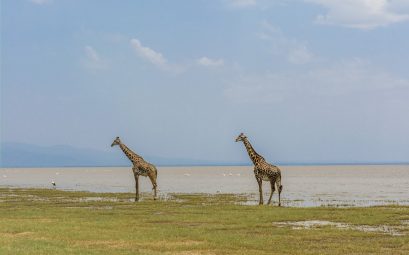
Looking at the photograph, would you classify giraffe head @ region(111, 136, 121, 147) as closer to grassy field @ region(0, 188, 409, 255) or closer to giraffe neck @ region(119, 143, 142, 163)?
giraffe neck @ region(119, 143, 142, 163)

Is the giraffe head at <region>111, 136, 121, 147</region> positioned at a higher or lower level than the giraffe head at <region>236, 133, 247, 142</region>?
higher

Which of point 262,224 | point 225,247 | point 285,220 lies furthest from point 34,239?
point 285,220

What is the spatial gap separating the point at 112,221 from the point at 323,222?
10.6m

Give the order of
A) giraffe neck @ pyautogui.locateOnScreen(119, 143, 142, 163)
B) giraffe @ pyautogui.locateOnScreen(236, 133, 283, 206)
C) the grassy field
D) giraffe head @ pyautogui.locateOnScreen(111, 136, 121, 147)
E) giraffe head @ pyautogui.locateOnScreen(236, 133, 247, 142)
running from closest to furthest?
the grassy field
giraffe @ pyautogui.locateOnScreen(236, 133, 283, 206)
giraffe head @ pyautogui.locateOnScreen(236, 133, 247, 142)
giraffe neck @ pyautogui.locateOnScreen(119, 143, 142, 163)
giraffe head @ pyautogui.locateOnScreen(111, 136, 121, 147)

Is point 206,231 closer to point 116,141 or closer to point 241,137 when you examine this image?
point 241,137

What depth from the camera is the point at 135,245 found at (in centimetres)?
2197

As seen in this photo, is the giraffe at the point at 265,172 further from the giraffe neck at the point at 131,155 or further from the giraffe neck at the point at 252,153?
the giraffe neck at the point at 131,155

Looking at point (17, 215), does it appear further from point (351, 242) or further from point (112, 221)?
point (351, 242)

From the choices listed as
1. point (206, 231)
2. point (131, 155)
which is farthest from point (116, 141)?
point (206, 231)

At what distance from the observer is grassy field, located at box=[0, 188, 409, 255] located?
21094 millimetres

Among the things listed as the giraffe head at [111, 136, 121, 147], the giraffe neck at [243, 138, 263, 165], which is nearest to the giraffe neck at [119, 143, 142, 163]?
the giraffe head at [111, 136, 121, 147]

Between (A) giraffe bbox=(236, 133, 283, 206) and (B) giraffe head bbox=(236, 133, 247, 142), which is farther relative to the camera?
(B) giraffe head bbox=(236, 133, 247, 142)

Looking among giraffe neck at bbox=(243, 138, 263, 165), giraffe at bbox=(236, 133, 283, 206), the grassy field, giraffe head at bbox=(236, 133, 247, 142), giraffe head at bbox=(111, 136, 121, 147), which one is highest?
giraffe head at bbox=(111, 136, 121, 147)

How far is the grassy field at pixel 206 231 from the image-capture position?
21094 mm
